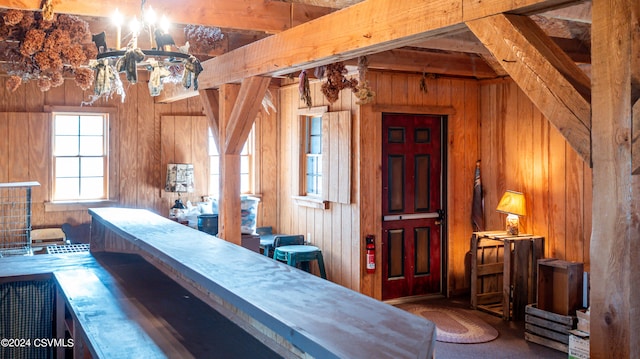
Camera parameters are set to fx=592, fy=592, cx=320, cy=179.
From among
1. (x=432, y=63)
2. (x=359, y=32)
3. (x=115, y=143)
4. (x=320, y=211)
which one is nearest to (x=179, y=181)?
(x=115, y=143)

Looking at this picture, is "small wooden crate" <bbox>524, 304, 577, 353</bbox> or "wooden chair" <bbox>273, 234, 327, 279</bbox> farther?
"wooden chair" <bbox>273, 234, 327, 279</bbox>

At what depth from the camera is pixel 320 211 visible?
743 centimetres

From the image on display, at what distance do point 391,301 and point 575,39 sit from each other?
3402mm

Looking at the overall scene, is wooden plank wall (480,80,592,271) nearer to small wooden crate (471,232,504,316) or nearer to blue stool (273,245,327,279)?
small wooden crate (471,232,504,316)

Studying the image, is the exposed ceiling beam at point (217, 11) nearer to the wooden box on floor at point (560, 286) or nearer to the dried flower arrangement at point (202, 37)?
the dried flower arrangement at point (202, 37)

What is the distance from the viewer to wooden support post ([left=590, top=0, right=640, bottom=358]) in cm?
180

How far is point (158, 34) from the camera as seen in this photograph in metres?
3.12

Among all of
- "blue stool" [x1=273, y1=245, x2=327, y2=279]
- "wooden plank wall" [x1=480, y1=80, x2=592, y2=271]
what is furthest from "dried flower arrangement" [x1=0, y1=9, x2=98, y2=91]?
"wooden plank wall" [x1=480, y1=80, x2=592, y2=271]

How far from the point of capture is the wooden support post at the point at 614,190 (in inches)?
70.8

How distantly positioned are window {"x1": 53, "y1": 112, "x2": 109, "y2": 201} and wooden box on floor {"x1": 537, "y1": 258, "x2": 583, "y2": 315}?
220 inches

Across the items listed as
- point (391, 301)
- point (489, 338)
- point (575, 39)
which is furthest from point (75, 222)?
point (575, 39)

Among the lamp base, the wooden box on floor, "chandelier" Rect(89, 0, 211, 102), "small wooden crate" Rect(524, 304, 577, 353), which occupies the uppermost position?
"chandelier" Rect(89, 0, 211, 102)

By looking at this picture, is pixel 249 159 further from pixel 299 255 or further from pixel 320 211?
pixel 299 255

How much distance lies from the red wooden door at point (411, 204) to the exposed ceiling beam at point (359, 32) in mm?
2605
